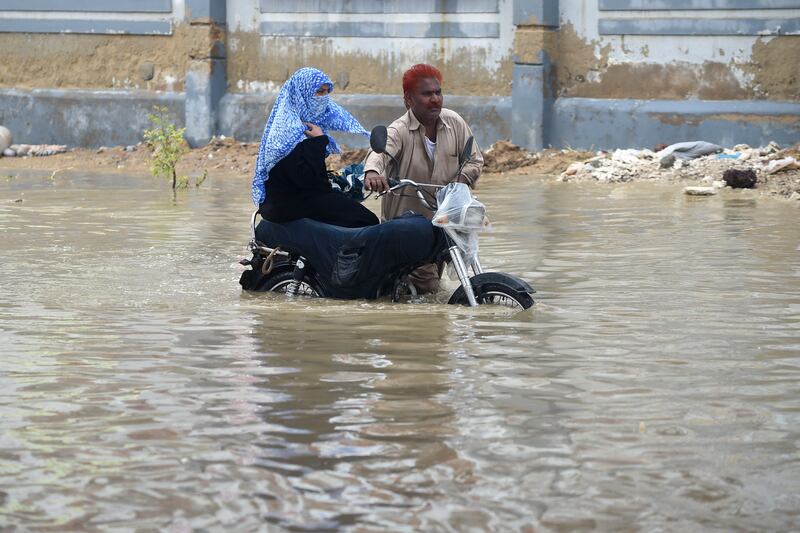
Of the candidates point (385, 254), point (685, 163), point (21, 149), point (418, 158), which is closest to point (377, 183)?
point (385, 254)

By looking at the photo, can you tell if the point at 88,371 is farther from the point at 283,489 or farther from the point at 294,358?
the point at 283,489

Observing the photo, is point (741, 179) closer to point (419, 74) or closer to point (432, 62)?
point (432, 62)

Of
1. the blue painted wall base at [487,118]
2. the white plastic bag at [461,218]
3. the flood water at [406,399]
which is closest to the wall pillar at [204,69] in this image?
the blue painted wall base at [487,118]

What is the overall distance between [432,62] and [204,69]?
10.6 feet

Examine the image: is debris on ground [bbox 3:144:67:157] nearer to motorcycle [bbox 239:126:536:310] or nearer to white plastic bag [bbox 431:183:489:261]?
motorcycle [bbox 239:126:536:310]

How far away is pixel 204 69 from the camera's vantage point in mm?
19344

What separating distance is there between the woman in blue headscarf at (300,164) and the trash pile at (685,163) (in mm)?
7304

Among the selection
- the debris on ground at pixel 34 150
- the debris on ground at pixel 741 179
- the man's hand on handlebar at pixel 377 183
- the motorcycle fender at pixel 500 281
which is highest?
the man's hand on handlebar at pixel 377 183

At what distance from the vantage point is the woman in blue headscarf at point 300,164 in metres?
8.03

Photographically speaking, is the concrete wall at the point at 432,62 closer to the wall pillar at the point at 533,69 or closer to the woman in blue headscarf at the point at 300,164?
the wall pillar at the point at 533,69

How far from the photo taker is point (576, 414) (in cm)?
535

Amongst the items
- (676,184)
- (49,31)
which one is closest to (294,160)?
(676,184)

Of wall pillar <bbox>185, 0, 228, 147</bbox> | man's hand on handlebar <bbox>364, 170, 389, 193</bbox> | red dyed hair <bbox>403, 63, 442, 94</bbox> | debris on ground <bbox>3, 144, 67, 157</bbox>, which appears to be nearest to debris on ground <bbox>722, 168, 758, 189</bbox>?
red dyed hair <bbox>403, 63, 442, 94</bbox>

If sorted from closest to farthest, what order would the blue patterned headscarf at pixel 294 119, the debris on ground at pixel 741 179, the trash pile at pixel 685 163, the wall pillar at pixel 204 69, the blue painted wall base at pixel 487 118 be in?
the blue patterned headscarf at pixel 294 119, the debris on ground at pixel 741 179, the trash pile at pixel 685 163, the blue painted wall base at pixel 487 118, the wall pillar at pixel 204 69
